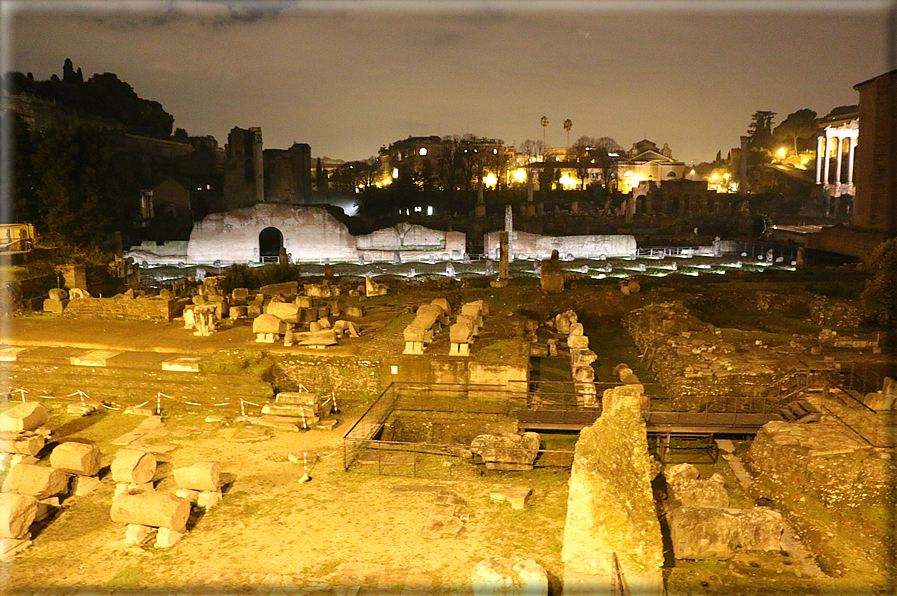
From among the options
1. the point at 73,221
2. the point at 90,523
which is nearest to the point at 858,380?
the point at 90,523

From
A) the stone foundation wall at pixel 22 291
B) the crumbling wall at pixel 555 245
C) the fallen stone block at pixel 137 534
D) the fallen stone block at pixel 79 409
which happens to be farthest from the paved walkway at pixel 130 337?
the crumbling wall at pixel 555 245

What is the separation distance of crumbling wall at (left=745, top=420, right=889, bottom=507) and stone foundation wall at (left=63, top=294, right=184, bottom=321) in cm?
1240

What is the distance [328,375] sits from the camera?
39.1 ft

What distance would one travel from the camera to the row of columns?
5050cm

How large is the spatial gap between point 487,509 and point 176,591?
3.28 meters

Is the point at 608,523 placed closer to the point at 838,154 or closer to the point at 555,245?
the point at 555,245

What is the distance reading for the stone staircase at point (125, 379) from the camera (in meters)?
11.2

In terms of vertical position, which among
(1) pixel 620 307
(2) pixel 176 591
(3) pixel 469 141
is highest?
(3) pixel 469 141

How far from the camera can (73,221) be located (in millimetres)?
25594

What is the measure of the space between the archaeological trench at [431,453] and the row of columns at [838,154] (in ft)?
137

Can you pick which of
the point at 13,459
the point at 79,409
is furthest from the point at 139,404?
the point at 13,459

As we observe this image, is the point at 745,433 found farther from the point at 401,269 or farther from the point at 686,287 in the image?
the point at 401,269

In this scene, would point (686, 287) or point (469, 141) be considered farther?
point (469, 141)

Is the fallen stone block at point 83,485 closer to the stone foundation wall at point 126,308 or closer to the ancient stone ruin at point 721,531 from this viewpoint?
the ancient stone ruin at point 721,531
